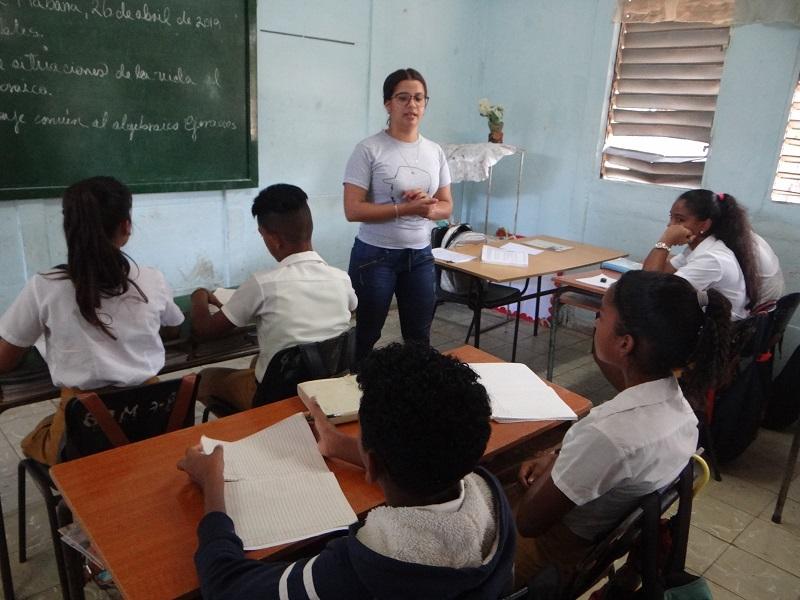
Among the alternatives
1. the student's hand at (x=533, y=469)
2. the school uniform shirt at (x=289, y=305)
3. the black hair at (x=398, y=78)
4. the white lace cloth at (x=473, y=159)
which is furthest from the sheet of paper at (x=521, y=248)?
the student's hand at (x=533, y=469)

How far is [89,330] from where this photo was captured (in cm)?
147

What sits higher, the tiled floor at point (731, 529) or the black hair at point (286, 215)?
the black hair at point (286, 215)

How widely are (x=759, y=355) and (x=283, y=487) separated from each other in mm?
2278

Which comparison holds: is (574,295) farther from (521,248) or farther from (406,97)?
(406,97)

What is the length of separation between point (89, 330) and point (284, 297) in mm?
502

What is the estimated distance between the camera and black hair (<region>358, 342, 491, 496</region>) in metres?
0.79

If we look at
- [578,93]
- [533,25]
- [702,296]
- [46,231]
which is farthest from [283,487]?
[533,25]

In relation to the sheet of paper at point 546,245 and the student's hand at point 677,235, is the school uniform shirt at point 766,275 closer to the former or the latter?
the student's hand at point 677,235

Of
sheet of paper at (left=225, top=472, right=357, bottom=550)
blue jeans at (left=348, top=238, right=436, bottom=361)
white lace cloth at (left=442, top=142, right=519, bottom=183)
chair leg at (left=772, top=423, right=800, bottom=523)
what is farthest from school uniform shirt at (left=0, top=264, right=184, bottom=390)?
white lace cloth at (left=442, top=142, right=519, bottom=183)

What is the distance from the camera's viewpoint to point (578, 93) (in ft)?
13.5

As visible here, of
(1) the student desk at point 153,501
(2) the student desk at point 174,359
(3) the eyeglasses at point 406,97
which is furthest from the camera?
(3) the eyeglasses at point 406,97

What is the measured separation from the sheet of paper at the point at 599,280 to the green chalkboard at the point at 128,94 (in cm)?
204

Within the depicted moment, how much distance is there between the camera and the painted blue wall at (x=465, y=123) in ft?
10.7

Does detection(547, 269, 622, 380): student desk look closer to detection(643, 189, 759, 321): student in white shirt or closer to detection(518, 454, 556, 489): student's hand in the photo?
detection(643, 189, 759, 321): student in white shirt
